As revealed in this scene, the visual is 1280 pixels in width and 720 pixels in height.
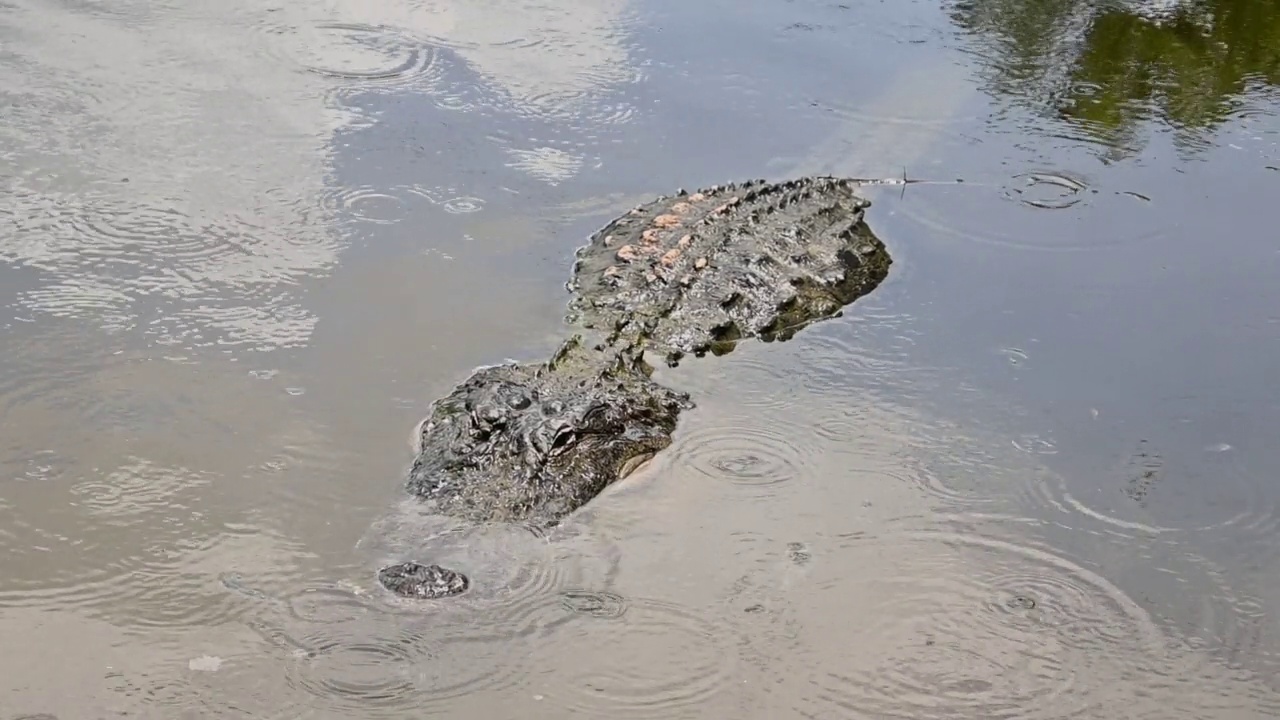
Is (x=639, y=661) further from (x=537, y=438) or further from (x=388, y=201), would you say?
(x=388, y=201)

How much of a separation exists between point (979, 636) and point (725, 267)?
128 inches

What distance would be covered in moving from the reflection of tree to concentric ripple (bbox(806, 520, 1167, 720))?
17.9 ft

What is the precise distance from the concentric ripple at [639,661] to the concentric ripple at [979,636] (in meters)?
0.43

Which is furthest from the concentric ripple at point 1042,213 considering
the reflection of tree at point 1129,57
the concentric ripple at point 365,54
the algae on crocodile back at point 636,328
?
the concentric ripple at point 365,54

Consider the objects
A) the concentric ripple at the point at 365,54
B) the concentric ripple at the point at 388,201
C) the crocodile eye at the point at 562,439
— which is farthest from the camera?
the concentric ripple at the point at 365,54

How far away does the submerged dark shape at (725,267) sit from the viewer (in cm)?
767

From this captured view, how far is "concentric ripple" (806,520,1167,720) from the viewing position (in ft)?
17.1

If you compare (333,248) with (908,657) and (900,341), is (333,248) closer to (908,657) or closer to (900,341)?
(900,341)

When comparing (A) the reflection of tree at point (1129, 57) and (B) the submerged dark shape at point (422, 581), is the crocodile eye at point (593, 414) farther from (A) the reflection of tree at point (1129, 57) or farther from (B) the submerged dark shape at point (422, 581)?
(A) the reflection of tree at point (1129, 57)

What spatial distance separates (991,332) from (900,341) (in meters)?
0.56

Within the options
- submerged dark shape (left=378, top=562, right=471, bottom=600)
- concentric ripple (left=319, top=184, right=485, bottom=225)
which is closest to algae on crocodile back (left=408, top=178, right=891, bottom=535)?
submerged dark shape (left=378, top=562, right=471, bottom=600)

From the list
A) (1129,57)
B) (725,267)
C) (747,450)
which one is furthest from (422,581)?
(1129,57)

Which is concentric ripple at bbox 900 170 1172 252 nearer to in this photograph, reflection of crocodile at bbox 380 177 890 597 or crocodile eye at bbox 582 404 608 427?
reflection of crocodile at bbox 380 177 890 597

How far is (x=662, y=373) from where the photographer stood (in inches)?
288
